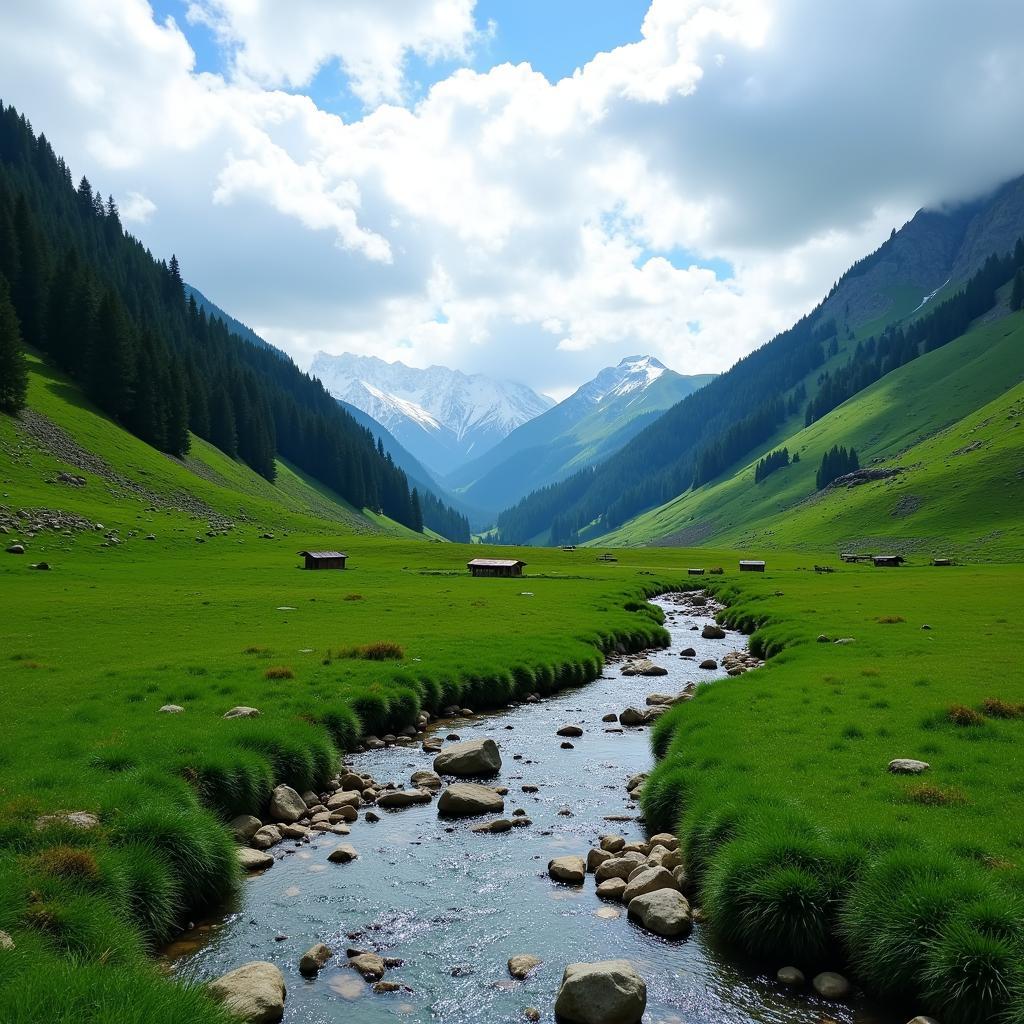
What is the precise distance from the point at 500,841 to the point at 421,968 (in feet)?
16.8

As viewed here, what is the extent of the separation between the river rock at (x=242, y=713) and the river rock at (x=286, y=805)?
3846 millimetres

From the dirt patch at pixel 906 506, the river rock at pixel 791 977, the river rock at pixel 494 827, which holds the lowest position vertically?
the river rock at pixel 494 827

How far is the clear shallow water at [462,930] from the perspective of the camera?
10945 mm

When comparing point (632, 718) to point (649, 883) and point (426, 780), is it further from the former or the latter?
point (649, 883)

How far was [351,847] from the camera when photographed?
53.7ft

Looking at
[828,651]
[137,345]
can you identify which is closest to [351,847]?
[828,651]

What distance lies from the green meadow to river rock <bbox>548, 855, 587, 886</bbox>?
2.47 m

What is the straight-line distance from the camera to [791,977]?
11.4 meters

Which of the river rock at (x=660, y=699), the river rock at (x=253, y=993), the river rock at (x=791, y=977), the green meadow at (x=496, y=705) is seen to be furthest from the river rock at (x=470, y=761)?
the river rock at (x=791, y=977)

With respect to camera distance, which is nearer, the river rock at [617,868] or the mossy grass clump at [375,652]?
the river rock at [617,868]

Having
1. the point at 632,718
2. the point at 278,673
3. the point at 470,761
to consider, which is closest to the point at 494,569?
the point at 278,673

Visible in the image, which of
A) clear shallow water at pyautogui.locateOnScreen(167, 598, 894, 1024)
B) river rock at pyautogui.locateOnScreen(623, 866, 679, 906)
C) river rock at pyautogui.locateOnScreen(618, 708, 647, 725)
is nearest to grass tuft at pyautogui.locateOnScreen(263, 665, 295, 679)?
clear shallow water at pyautogui.locateOnScreen(167, 598, 894, 1024)

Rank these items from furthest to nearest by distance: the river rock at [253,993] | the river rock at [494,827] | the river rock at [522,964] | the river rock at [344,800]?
the river rock at [344,800] → the river rock at [494,827] → the river rock at [522,964] → the river rock at [253,993]

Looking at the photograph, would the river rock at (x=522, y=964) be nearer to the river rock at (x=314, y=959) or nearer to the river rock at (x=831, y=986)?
the river rock at (x=314, y=959)
